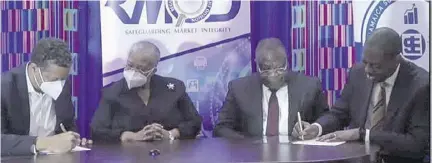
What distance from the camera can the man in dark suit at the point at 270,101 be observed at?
548 cm

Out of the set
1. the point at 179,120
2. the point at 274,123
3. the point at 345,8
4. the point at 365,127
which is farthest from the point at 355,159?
the point at 345,8

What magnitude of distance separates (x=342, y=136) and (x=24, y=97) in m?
1.94

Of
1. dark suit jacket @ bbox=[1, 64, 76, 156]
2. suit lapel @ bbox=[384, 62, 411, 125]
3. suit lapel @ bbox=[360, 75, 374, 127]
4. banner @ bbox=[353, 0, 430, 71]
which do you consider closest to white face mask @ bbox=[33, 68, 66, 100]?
dark suit jacket @ bbox=[1, 64, 76, 156]

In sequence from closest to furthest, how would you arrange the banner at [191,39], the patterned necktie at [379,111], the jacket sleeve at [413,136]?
1. the jacket sleeve at [413,136]
2. the patterned necktie at [379,111]
3. the banner at [191,39]

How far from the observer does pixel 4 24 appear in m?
5.91

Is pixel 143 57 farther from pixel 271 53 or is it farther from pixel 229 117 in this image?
pixel 271 53

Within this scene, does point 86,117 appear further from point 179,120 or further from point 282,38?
point 282,38

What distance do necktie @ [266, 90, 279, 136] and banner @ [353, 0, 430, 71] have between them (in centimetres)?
84

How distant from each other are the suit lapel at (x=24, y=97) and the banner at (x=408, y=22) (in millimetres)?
2411

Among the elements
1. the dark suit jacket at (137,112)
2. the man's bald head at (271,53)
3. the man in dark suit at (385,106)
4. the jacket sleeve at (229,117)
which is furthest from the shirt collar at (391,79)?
the dark suit jacket at (137,112)

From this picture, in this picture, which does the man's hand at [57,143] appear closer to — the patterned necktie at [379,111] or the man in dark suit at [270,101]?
the man in dark suit at [270,101]

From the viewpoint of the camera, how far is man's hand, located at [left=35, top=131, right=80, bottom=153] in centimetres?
428

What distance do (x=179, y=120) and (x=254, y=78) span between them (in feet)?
1.97

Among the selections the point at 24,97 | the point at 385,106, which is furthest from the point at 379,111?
the point at 24,97
